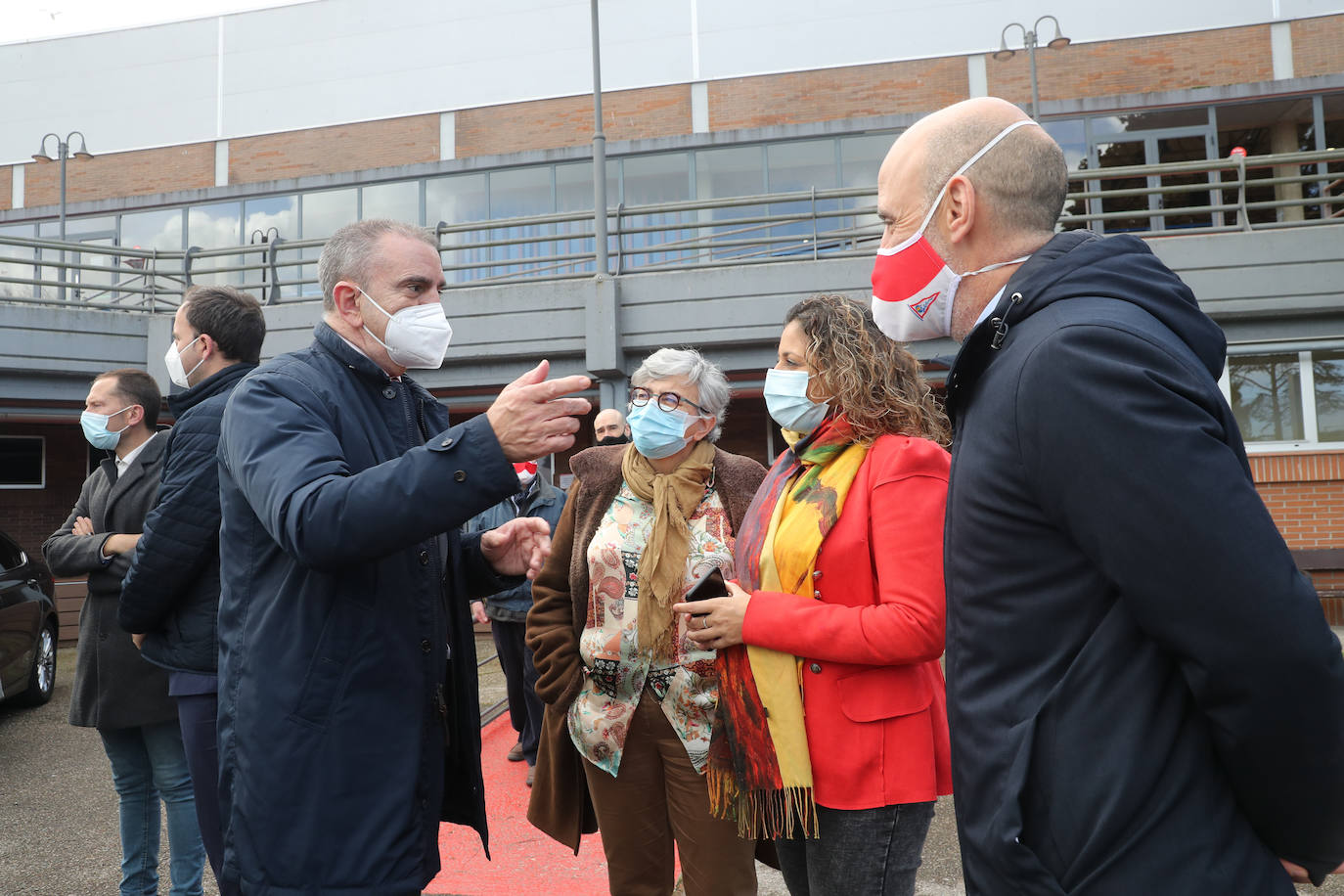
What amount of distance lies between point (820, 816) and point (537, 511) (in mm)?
3860

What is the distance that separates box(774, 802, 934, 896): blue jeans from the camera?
2.36 metres

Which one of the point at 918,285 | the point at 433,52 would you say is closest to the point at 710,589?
the point at 918,285

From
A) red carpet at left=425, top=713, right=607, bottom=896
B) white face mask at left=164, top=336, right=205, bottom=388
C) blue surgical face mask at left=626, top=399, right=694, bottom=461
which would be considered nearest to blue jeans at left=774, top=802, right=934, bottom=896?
blue surgical face mask at left=626, top=399, right=694, bottom=461

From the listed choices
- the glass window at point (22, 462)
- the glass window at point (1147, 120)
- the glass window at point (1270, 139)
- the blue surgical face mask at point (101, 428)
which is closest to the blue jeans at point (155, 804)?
the blue surgical face mask at point (101, 428)

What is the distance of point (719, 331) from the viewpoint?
33.9 feet

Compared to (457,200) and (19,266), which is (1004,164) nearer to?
(457,200)

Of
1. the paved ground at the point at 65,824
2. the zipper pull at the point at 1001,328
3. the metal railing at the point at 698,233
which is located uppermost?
the metal railing at the point at 698,233

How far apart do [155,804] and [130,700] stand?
459 mm

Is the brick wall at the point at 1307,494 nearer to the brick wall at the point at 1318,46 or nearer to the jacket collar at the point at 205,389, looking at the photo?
the brick wall at the point at 1318,46

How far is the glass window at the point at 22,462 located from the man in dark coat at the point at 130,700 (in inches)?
600

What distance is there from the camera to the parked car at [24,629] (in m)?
6.90

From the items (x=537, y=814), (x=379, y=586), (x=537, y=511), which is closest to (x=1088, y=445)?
(x=379, y=586)

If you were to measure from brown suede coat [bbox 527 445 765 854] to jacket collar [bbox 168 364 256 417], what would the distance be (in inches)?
48.1

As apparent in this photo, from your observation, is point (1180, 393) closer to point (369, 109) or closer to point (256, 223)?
point (256, 223)
